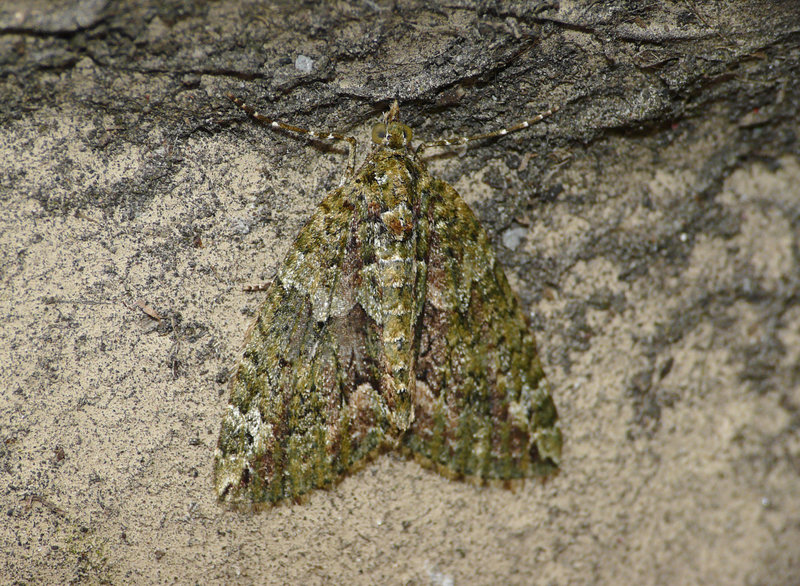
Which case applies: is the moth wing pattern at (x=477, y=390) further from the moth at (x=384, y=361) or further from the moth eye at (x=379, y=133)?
the moth eye at (x=379, y=133)

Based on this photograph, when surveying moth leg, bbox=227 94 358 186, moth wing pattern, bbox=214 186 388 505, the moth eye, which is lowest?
moth wing pattern, bbox=214 186 388 505

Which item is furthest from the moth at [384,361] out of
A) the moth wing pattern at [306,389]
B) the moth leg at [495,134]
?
the moth leg at [495,134]

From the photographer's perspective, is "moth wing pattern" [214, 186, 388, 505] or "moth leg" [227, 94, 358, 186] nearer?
"moth wing pattern" [214, 186, 388, 505]

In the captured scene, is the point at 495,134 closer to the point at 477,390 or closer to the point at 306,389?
the point at 477,390

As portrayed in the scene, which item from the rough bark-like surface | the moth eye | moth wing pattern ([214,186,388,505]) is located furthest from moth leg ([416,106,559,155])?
moth wing pattern ([214,186,388,505])

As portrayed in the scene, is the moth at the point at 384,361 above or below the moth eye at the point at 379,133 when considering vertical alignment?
below

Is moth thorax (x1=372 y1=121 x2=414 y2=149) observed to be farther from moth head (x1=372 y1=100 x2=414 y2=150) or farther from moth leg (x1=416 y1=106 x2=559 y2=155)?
moth leg (x1=416 y1=106 x2=559 y2=155)
